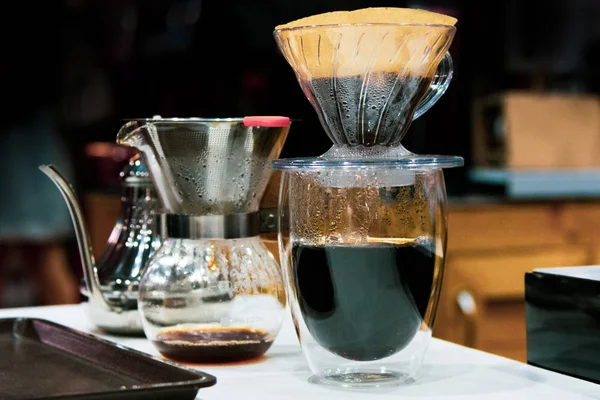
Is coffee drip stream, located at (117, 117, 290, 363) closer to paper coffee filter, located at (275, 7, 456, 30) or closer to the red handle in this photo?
the red handle

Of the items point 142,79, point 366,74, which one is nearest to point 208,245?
point 366,74

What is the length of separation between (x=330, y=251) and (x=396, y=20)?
0.19 meters

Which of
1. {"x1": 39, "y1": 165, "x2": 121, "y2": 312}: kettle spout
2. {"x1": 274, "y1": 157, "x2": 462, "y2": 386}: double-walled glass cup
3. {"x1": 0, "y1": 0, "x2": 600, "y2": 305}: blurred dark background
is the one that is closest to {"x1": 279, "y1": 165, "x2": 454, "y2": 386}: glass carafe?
{"x1": 274, "y1": 157, "x2": 462, "y2": 386}: double-walled glass cup

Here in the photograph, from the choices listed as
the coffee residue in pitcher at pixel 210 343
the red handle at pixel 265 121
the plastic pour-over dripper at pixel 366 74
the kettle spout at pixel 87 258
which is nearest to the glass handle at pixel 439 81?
the plastic pour-over dripper at pixel 366 74

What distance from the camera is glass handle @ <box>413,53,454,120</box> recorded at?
33.9 inches

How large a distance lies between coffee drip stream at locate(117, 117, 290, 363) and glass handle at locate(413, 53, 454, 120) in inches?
4.9

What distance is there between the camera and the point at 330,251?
78 centimetres

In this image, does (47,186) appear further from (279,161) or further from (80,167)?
(279,161)

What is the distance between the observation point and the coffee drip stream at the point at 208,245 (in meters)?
0.88

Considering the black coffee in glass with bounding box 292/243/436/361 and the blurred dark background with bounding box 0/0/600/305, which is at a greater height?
the blurred dark background with bounding box 0/0/600/305

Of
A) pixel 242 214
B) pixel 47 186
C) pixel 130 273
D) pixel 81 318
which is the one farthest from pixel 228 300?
pixel 47 186

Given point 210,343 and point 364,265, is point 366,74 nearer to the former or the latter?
point 364,265

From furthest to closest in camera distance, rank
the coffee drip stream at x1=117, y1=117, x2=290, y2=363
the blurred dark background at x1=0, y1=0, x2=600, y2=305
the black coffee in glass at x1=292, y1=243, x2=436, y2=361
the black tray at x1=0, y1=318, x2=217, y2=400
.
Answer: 1. the blurred dark background at x1=0, y1=0, x2=600, y2=305
2. the coffee drip stream at x1=117, y1=117, x2=290, y2=363
3. the black coffee in glass at x1=292, y1=243, x2=436, y2=361
4. the black tray at x1=0, y1=318, x2=217, y2=400

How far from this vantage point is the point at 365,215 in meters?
0.78
